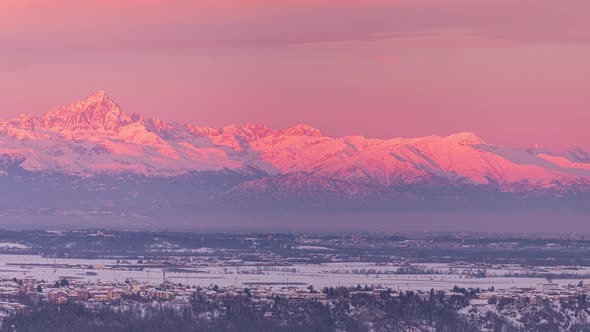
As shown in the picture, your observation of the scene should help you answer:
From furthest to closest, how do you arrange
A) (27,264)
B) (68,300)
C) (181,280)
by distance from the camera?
(27,264), (181,280), (68,300)

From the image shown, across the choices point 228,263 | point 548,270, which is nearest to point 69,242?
point 228,263

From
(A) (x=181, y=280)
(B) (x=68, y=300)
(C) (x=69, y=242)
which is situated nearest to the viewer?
(B) (x=68, y=300)

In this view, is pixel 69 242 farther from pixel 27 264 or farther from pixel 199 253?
pixel 27 264

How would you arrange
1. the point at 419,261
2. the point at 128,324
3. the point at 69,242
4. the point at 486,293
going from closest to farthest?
the point at 128,324, the point at 486,293, the point at 419,261, the point at 69,242

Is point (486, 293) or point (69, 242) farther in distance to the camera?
point (69, 242)

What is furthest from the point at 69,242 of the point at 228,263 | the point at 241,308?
the point at 241,308

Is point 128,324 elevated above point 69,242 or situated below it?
below

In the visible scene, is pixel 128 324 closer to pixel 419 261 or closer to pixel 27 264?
pixel 27 264

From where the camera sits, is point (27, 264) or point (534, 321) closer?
point (534, 321)

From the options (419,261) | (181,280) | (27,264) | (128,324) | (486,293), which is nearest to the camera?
(128,324)
